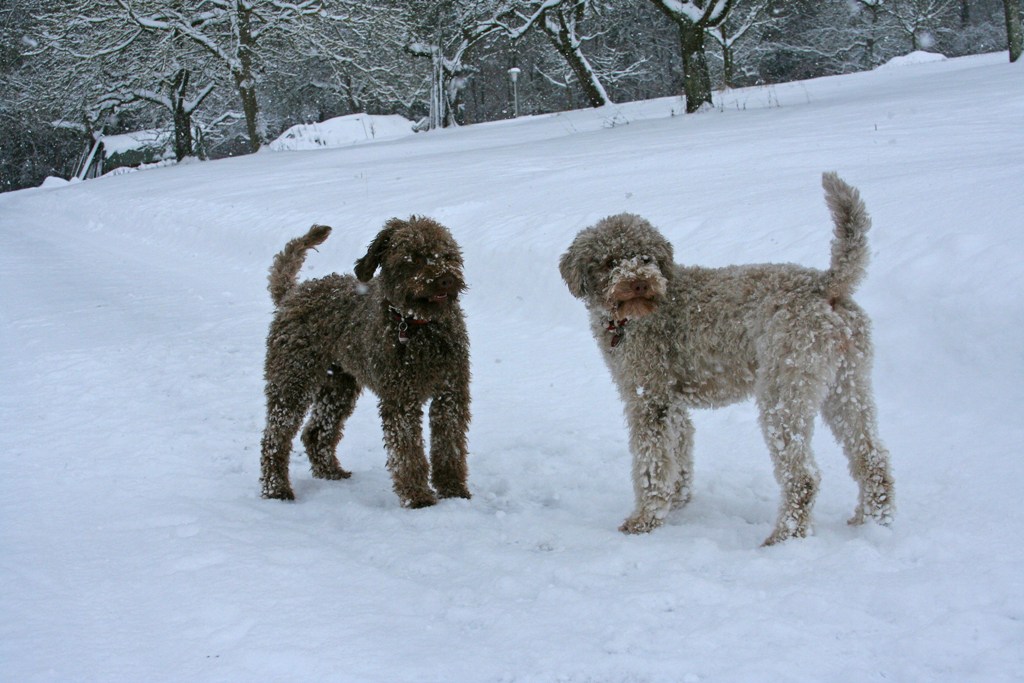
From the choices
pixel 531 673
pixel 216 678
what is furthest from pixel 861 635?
pixel 216 678

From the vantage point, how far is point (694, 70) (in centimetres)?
1948

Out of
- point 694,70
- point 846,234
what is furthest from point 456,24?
point 846,234

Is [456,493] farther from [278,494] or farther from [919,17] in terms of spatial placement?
[919,17]

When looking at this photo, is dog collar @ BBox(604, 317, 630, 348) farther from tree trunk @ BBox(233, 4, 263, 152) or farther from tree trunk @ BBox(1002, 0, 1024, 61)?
tree trunk @ BBox(233, 4, 263, 152)

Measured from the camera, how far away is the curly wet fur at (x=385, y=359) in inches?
181

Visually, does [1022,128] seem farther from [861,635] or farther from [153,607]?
[153,607]

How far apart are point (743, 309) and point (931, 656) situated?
1.72m

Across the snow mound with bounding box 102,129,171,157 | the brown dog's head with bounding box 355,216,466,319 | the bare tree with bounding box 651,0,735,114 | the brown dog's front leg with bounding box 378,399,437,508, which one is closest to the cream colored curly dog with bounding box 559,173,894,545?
the brown dog's head with bounding box 355,216,466,319

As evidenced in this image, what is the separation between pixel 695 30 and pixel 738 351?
55.2ft

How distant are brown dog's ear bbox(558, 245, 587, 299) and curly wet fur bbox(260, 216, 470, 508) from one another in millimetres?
643

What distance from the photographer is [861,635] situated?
2838 mm

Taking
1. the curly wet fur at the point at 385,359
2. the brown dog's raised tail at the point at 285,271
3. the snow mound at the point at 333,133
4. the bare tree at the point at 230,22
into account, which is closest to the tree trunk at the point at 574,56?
the bare tree at the point at 230,22

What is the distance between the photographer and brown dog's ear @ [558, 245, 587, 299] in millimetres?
4309

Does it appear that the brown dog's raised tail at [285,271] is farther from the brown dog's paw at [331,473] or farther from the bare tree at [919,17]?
the bare tree at [919,17]
